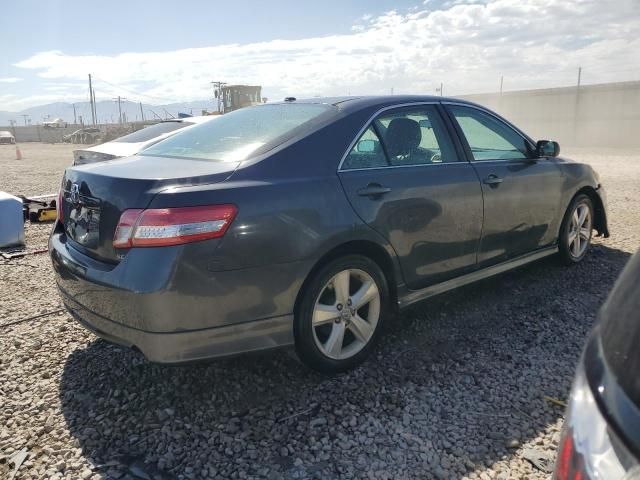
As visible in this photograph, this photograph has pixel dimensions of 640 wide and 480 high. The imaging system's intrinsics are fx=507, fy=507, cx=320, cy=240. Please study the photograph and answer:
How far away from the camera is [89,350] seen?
3.38 meters

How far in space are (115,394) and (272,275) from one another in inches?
46.4

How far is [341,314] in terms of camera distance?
2949 millimetres

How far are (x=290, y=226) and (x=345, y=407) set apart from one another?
39.7 inches

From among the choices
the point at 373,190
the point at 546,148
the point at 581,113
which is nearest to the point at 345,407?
the point at 373,190

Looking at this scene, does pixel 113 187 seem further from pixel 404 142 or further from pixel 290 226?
pixel 404 142

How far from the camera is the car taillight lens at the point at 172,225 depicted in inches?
92.0

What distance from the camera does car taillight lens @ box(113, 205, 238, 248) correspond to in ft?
7.66

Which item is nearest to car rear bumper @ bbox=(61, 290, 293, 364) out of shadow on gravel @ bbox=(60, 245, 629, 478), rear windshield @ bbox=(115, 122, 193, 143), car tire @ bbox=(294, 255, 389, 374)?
car tire @ bbox=(294, 255, 389, 374)

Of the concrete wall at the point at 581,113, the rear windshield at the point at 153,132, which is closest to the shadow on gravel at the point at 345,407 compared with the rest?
the rear windshield at the point at 153,132

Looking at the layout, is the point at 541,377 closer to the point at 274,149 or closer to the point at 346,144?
the point at 346,144

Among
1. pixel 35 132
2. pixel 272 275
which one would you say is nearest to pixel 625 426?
pixel 272 275

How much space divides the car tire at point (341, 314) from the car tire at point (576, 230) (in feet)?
7.79

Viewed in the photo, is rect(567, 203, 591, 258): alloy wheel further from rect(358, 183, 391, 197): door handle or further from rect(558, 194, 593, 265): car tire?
rect(358, 183, 391, 197): door handle

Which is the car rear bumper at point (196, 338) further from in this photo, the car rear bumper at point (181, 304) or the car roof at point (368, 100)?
the car roof at point (368, 100)
